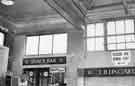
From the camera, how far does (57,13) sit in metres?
6.21

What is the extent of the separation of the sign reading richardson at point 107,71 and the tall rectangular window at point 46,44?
1.08m

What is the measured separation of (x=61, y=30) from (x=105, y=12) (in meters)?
1.49

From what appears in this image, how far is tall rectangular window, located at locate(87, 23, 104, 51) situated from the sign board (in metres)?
0.63

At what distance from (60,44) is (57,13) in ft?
4.07

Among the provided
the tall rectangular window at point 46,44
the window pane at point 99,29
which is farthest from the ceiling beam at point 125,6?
the tall rectangular window at point 46,44

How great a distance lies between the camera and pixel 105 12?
5164mm

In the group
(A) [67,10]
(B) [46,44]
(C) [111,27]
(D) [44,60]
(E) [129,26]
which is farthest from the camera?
(B) [46,44]

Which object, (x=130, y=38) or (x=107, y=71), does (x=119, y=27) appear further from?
(x=107, y=71)

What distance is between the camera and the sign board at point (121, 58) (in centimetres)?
592

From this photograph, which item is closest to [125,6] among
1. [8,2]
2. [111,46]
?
[111,46]

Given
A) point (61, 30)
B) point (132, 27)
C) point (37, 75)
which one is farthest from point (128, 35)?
point (37, 75)

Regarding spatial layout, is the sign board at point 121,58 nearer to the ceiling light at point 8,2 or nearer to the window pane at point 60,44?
the window pane at point 60,44

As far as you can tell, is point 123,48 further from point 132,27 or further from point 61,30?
point 61,30

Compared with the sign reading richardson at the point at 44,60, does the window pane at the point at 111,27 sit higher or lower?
higher
